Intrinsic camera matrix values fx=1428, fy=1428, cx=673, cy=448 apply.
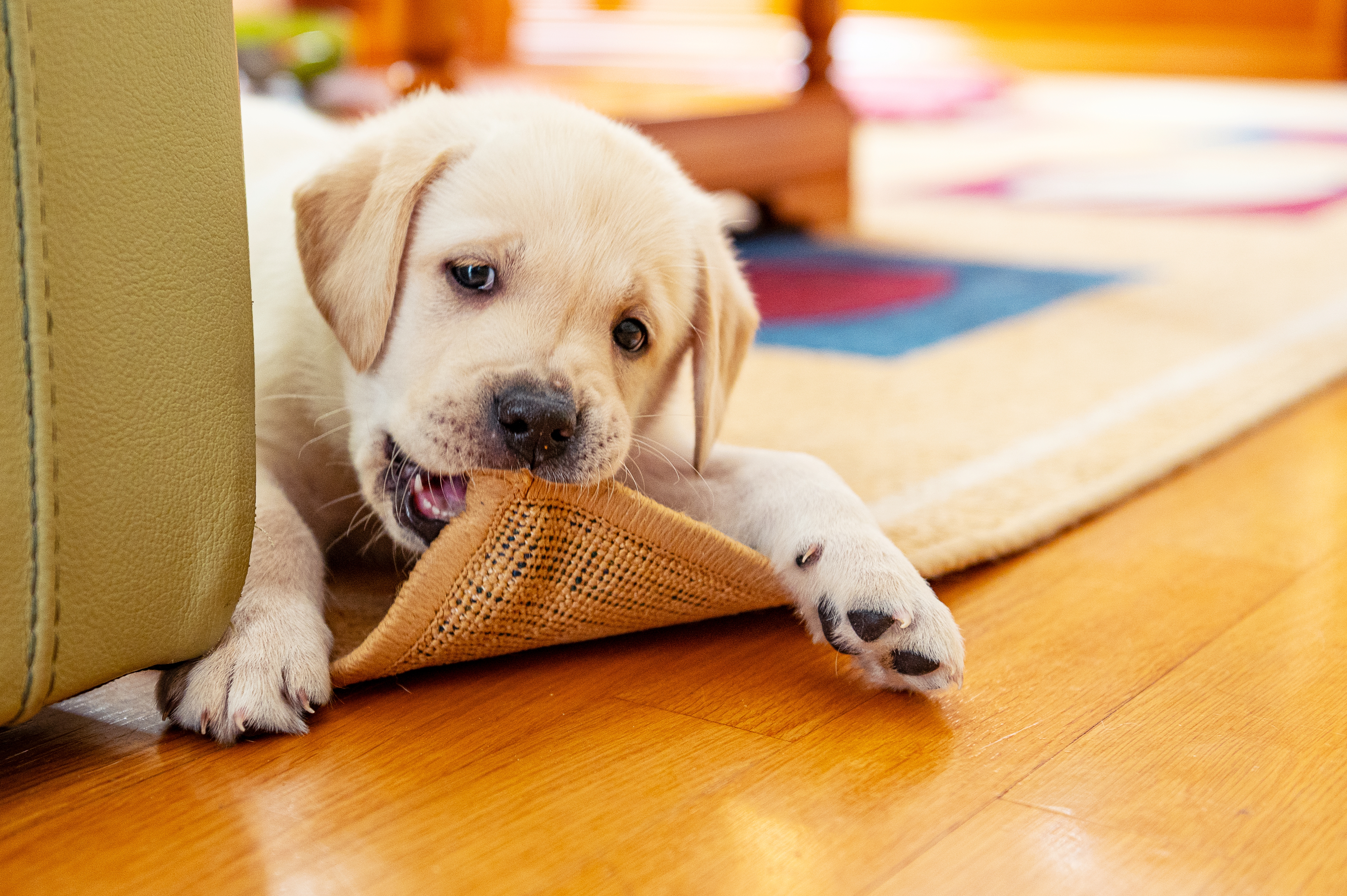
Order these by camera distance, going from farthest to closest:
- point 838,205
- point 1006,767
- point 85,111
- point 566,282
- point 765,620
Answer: point 838,205, point 765,620, point 566,282, point 1006,767, point 85,111

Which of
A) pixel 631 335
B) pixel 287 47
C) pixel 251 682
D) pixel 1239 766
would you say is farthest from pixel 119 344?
pixel 287 47

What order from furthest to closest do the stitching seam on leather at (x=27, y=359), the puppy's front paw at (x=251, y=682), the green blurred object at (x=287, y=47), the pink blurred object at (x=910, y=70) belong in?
1. the pink blurred object at (x=910, y=70)
2. the green blurred object at (x=287, y=47)
3. the puppy's front paw at (x=251, y=682)
4. the stitching seam on leather at (x=27, y=359)

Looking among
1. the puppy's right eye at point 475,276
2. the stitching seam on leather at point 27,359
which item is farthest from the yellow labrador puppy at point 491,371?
the stitching seam on leather at point 27,359

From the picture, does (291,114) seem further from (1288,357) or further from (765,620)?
(1288,357)

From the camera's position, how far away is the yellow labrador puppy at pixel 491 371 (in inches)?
59.7

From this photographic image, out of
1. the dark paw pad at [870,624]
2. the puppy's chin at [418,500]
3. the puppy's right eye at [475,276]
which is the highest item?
the puppy's right eye at [475,276]

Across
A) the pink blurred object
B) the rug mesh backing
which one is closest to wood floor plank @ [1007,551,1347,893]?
the rug mesh backing

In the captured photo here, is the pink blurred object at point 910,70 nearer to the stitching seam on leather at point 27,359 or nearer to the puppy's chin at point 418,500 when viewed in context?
the puppy's chin at point 418,500

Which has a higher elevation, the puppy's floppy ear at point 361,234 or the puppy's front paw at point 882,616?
the puppy's floppy ear at point 361,234

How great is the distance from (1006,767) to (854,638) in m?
0.22

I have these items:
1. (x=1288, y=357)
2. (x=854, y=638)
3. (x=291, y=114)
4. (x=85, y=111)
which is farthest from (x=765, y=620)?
(x=1288, y=357)

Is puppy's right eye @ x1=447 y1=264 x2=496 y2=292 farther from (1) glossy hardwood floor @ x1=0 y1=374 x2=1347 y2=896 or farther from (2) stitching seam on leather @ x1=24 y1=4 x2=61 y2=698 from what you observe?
(2) stitching seam on leather @ x1=24 y1=4 x2=61 y2=698

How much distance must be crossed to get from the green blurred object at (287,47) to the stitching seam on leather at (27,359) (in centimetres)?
503

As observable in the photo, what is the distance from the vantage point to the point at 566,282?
66.4 inches
